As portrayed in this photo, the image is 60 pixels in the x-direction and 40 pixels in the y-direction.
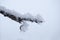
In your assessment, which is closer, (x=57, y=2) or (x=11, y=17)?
(x=11, y=17)

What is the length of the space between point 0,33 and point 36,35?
12.4 inches

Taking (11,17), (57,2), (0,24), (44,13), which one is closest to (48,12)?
(44,13)

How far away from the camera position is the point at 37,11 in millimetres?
1021

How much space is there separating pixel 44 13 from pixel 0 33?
42cm

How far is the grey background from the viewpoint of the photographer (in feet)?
3.22

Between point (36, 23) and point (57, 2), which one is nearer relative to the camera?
point (36, 23)

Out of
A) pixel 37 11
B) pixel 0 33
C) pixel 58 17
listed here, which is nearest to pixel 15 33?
pixel 0 33

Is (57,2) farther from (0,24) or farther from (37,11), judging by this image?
(0,24)

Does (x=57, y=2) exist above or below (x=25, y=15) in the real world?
above

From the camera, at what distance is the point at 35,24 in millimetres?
983

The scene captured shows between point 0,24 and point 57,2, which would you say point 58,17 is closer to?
point 57,2

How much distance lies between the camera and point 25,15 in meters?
0.97

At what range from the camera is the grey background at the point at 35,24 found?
98 cm

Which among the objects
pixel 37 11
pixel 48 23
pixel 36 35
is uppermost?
pixel 37 11
